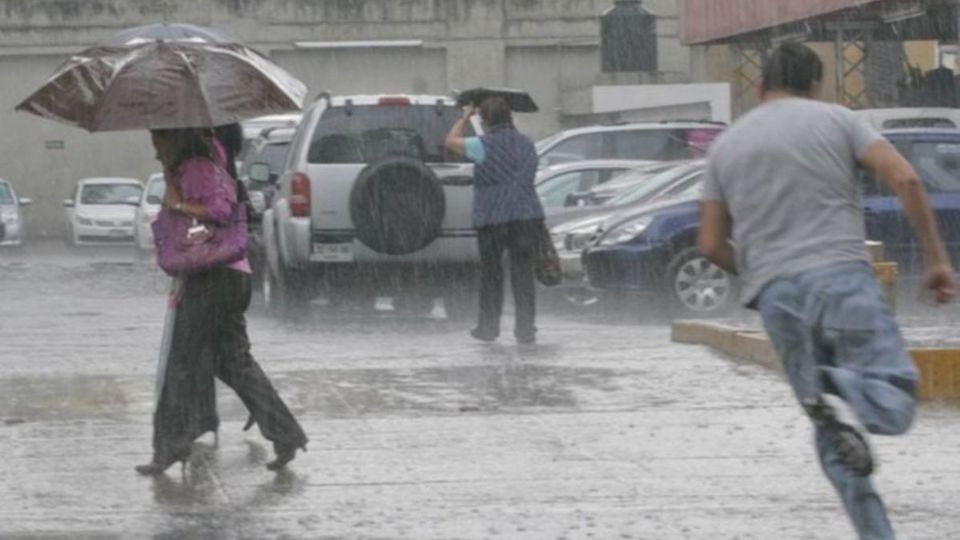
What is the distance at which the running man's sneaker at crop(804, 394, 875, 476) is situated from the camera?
6.80m

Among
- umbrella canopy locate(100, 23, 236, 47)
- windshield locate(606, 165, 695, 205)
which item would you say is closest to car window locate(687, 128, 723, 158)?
windshield locate(606, 165, 695, 205)

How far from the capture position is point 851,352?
7.07 m

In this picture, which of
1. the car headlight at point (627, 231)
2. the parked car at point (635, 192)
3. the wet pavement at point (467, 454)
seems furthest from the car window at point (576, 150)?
the wet pavement at point (467, 454)

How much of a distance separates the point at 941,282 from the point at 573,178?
688 inches

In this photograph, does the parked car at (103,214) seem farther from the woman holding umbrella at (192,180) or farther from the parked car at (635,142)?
the woman holding umbrella at (192,180)

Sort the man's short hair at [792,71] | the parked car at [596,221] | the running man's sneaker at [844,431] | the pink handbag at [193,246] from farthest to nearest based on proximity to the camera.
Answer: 1. the parked car at [596,221]
2. the pink handbag at [193,246]
3. the man's short hair at [792,71]
4. the running man's sneaker at [844,431]

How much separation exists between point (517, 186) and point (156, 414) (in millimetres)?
6220

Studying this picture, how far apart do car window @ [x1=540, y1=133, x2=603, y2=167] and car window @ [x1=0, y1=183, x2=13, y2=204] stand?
1728 cm

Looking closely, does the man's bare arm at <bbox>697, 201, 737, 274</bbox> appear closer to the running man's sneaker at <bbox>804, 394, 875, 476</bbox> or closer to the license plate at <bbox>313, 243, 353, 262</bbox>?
the running man's sneaker at <bbox>804, 394, 875, 476</bbox>

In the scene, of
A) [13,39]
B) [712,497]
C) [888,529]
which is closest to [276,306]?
[712,497]

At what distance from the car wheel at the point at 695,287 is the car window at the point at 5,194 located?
25683 millimetres

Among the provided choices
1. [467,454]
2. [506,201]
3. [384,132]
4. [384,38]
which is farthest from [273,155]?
[384,38]

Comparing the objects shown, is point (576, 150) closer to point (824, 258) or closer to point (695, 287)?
point (695, 287)

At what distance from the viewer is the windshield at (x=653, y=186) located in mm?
21438
